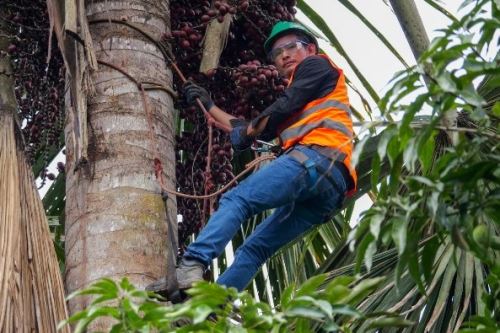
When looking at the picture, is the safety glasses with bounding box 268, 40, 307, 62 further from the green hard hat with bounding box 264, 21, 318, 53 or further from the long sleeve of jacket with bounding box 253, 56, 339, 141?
the long sleeve of jacket with bounding box 253, 56, 339, 141

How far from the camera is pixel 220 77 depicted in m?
4.73

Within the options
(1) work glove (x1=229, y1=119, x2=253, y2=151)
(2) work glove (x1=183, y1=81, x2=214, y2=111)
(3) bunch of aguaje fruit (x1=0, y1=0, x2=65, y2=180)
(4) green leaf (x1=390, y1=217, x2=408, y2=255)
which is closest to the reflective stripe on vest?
(1) work glove (x1=229, y1=119, x2=253, y2=151)

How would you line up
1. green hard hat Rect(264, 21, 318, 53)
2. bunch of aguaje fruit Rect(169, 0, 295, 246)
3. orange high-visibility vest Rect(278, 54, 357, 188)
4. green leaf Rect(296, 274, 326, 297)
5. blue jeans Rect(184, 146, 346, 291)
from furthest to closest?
green hard hat Rect(264, 21, 318, 53) → bunch of aguaje fruit Rect(169, 0, 295, 246) → orange high-visibility vest Rect(278, 54, 357, 188) → blue jeans Rect(184, 146, 346, 291) → green leaf Rect(296, 274, 326, 297)

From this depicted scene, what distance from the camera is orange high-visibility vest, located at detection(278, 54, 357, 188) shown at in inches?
172

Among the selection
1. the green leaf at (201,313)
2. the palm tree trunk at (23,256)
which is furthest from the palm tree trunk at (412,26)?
the green leaf at (201,313)

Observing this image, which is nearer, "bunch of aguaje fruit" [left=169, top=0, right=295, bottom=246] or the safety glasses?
"bunch of aguaje fruit" [left=169, top=0, right=295, bottom=246]

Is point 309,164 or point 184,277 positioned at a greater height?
point 309,164

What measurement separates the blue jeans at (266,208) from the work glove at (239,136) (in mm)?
155

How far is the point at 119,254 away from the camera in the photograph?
364 centimetres

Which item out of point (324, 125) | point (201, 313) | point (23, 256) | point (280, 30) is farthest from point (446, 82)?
point (280, 30)

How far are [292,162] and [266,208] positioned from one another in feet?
0.67

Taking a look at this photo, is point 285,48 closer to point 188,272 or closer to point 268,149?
point 268,149

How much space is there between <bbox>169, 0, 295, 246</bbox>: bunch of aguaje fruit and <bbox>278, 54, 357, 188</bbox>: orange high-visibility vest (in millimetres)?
215

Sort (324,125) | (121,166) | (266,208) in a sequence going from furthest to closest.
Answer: (324,125) < (266,208) < (121,166)
